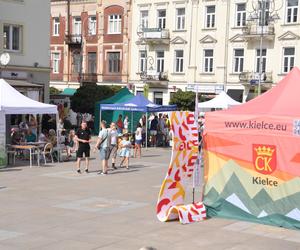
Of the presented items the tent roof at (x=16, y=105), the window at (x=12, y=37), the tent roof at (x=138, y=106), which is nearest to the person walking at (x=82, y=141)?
the tent roof at (x=16, y=105)

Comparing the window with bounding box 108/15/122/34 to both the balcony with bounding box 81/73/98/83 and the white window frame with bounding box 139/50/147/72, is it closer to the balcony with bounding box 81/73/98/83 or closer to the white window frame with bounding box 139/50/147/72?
the white window frame with bounding box 139/50/147/72

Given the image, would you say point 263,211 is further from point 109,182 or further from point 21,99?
point 21,99

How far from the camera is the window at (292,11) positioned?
140ft

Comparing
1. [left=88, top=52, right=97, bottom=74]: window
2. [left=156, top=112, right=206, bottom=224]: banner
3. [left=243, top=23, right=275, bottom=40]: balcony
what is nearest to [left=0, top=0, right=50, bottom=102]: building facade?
[left=243, top=23, right=275, bottom=40]: balcony

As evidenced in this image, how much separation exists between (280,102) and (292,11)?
1314 inches

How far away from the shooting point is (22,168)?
19438mm

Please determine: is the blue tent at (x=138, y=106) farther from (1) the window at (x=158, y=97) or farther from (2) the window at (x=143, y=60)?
(2) the window at (x=143, y=60)

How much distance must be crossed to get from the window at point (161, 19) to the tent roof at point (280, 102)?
38.4 meters

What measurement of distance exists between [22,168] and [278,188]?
1060 cm

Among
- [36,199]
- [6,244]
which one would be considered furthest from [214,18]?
[6,244]

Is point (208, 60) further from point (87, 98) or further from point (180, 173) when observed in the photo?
point (180, 173)

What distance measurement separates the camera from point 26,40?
32.1 m

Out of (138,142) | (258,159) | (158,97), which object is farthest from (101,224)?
(158,97)

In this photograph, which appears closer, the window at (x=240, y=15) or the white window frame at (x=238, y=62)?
the window at (x=240, y=15)
